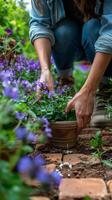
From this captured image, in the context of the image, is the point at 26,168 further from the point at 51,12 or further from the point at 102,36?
the point at 51,12

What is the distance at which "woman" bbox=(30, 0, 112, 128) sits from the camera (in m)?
2.08

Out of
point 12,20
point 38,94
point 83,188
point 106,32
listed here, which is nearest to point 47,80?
point 38,94

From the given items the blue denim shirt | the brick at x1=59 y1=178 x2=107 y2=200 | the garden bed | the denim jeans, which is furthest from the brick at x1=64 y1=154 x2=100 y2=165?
the denim jeans

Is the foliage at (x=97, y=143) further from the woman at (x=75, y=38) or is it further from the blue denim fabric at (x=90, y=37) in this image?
the blue denim fabric at (x=90, y=37)

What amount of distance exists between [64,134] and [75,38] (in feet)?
2.44

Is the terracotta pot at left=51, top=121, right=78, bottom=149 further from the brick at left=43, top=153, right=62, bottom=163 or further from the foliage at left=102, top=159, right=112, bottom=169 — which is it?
the foliage at left=102, top=159, right=112, bottom=169

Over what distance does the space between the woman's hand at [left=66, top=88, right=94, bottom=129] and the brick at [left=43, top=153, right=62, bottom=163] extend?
0.17 metres

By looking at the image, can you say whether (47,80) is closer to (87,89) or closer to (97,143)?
(87,89)

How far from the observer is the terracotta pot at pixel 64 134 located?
6.82ft

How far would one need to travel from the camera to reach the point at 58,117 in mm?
2143

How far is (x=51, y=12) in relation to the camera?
250 cm

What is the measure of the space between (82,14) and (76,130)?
75 cm

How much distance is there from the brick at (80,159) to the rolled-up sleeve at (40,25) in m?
0.70

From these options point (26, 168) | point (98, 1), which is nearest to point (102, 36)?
point (98, 1)
